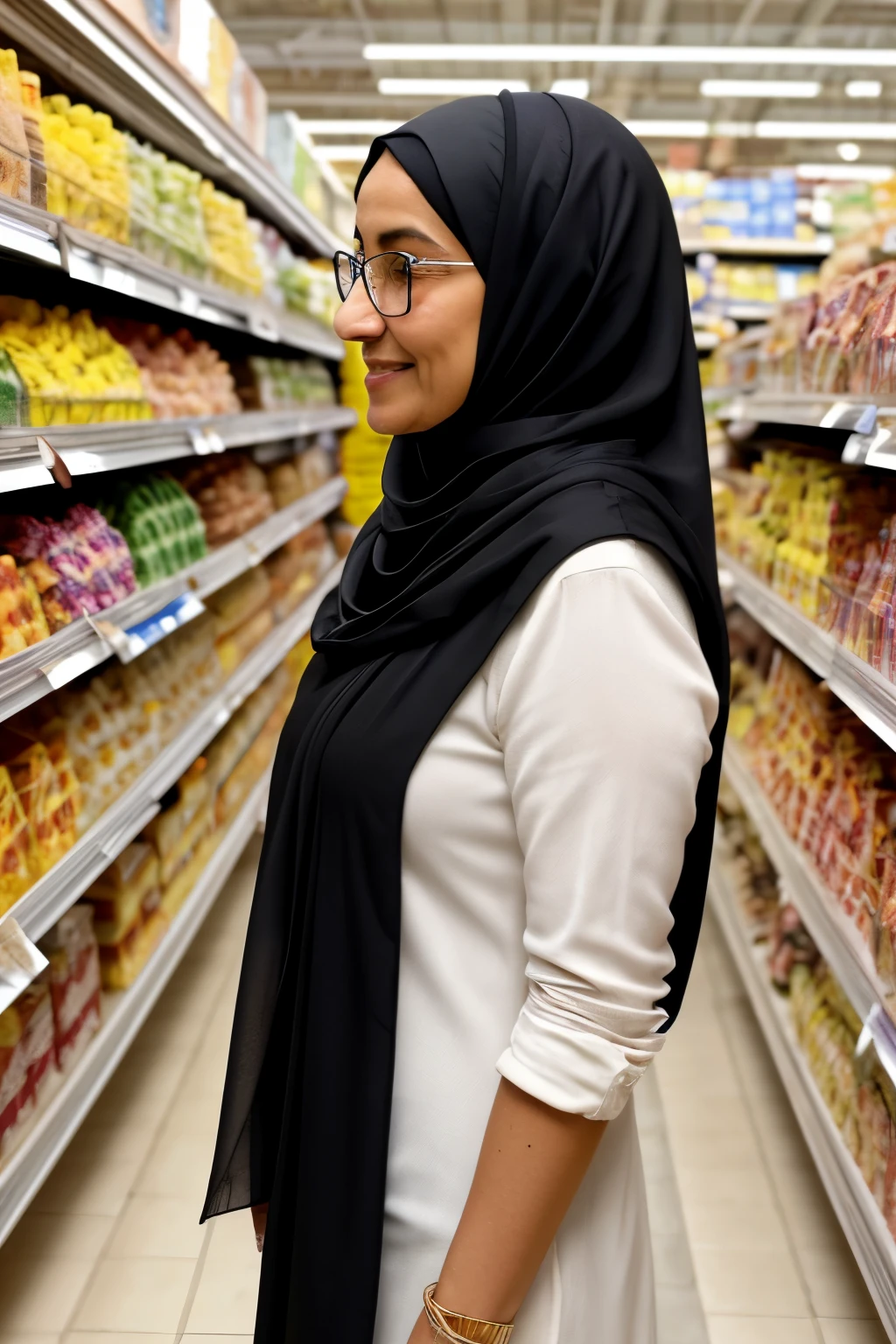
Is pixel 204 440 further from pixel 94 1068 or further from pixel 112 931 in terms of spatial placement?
pixel 94 1068

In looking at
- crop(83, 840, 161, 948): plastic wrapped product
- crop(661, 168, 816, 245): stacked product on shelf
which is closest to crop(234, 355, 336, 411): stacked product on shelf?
crop(83, 840, 161, 948): plastic wrapped product

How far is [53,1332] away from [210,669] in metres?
1.76

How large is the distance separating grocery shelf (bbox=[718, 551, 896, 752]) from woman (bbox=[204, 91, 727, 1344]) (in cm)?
87

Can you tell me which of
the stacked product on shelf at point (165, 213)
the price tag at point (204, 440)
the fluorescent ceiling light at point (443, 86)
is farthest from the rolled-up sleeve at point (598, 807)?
the fluorescent ceiling light at point (443, 86)

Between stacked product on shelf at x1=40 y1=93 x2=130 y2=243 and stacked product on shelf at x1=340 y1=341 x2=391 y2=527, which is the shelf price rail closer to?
stacked product on shelf at x1=40 y1=93 x2=130 y2=243

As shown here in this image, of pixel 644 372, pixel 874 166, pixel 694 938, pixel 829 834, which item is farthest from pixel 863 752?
pixel 874 166

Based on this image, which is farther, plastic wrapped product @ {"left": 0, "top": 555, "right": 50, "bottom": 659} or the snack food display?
the snack food display

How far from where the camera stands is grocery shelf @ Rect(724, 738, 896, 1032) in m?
1.88

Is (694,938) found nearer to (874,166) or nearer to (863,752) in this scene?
(863,752)

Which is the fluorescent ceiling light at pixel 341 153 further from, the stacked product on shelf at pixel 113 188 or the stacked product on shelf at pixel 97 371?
the stacked product on shelf at pixel 97 371

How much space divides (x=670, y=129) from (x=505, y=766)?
9.56 meters

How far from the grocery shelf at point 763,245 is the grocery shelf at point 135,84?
271 cm

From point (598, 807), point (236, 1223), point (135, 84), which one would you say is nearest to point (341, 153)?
point (135, 84)

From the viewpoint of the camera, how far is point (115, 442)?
2238mm
